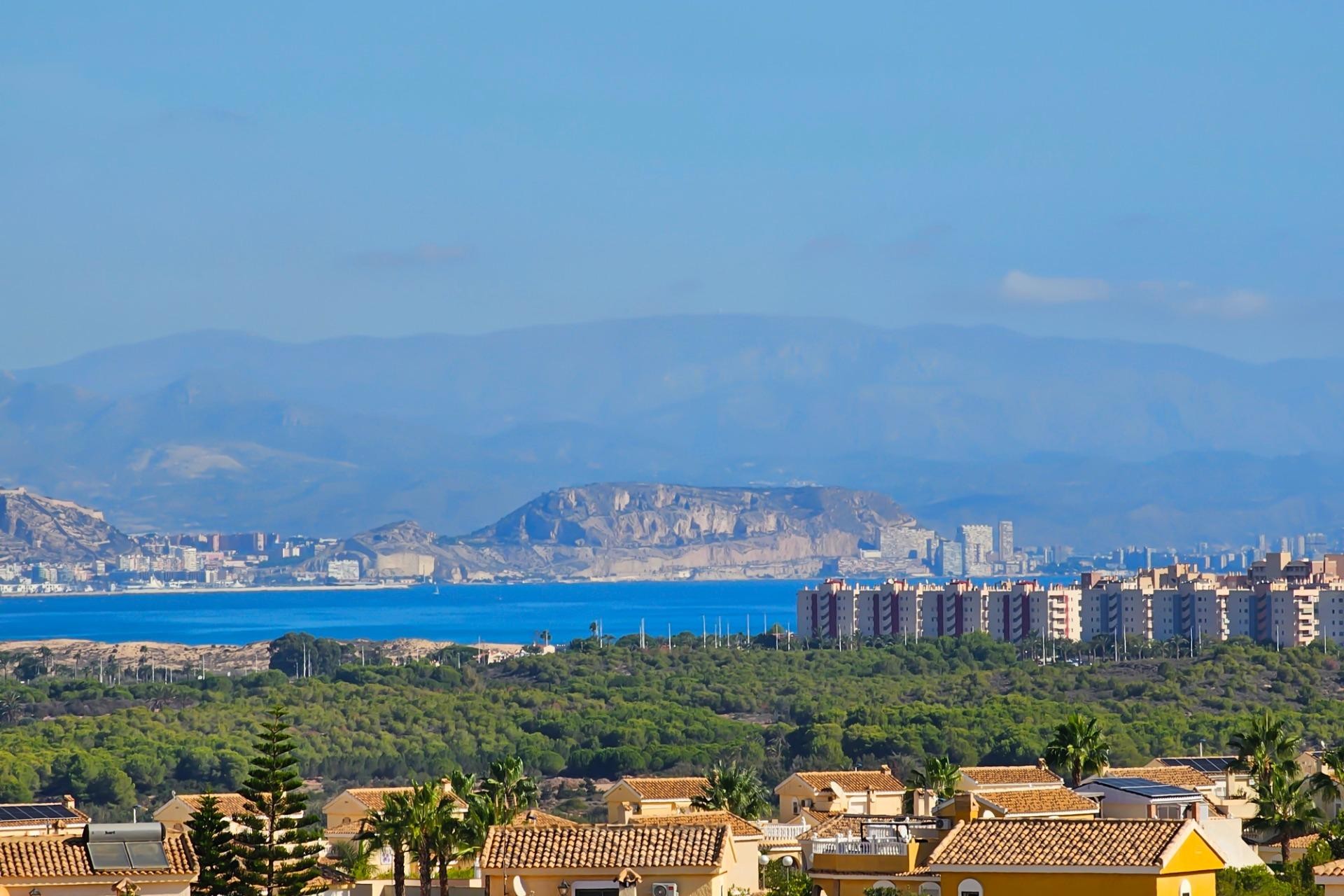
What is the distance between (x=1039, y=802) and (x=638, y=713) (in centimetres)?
7038

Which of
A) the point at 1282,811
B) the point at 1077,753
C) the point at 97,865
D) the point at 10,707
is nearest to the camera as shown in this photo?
the point at 97,865

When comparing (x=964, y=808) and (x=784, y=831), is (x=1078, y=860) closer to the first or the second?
(x=964, y=808)

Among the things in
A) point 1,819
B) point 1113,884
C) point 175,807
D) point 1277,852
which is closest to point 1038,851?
point 1113,884

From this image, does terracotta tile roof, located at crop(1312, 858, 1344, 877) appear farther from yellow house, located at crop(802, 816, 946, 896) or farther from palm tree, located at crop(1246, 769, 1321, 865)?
palm tree, located at crop(1246, 769, 1321, 865)

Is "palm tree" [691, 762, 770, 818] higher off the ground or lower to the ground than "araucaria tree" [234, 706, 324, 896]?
lower

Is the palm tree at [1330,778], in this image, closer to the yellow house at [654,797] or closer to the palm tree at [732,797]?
the palm tree at [732,797]

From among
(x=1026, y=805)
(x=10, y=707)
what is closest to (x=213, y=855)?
(x=1026, y=805)

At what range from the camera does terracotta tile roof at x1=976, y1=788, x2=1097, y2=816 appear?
115ft

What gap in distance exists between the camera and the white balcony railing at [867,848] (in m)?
28.4

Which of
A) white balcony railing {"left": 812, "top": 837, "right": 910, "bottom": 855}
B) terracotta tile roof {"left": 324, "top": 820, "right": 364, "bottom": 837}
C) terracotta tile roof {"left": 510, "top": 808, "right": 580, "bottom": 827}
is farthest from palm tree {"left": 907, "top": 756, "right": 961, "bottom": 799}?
white balcony railing {"left": 812, "top": 837, "right": 910, "bottom": 855}

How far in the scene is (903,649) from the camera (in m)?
146

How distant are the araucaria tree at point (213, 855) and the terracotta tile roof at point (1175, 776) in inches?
794

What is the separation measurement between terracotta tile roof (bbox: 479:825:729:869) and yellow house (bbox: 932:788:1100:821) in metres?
6.83

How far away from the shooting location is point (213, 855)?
105ft
